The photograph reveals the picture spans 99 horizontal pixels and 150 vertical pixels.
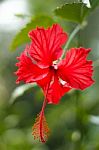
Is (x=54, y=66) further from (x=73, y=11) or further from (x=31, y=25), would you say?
(x=31, y=25)

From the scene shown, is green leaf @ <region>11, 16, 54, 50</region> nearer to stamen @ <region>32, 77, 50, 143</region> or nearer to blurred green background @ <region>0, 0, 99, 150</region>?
blurred green background @ <region>0, 0, 99, 150</region>

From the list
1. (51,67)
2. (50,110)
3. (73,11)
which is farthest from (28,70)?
(50,110)

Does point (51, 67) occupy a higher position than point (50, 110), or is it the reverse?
point (51, 67)

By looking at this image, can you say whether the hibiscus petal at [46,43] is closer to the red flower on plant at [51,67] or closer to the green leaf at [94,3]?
the red flower on plant at [51,67]

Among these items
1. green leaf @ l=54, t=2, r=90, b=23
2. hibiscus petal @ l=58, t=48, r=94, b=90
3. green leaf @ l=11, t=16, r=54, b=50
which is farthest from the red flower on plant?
green leaf @ l=11, t=16, r=54, b=50

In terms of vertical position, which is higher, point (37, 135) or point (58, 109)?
point (37, 135)

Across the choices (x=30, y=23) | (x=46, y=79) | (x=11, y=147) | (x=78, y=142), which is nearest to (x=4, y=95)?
(x=11, y=147)

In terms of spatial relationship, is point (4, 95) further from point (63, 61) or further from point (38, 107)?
point (63, 61)
